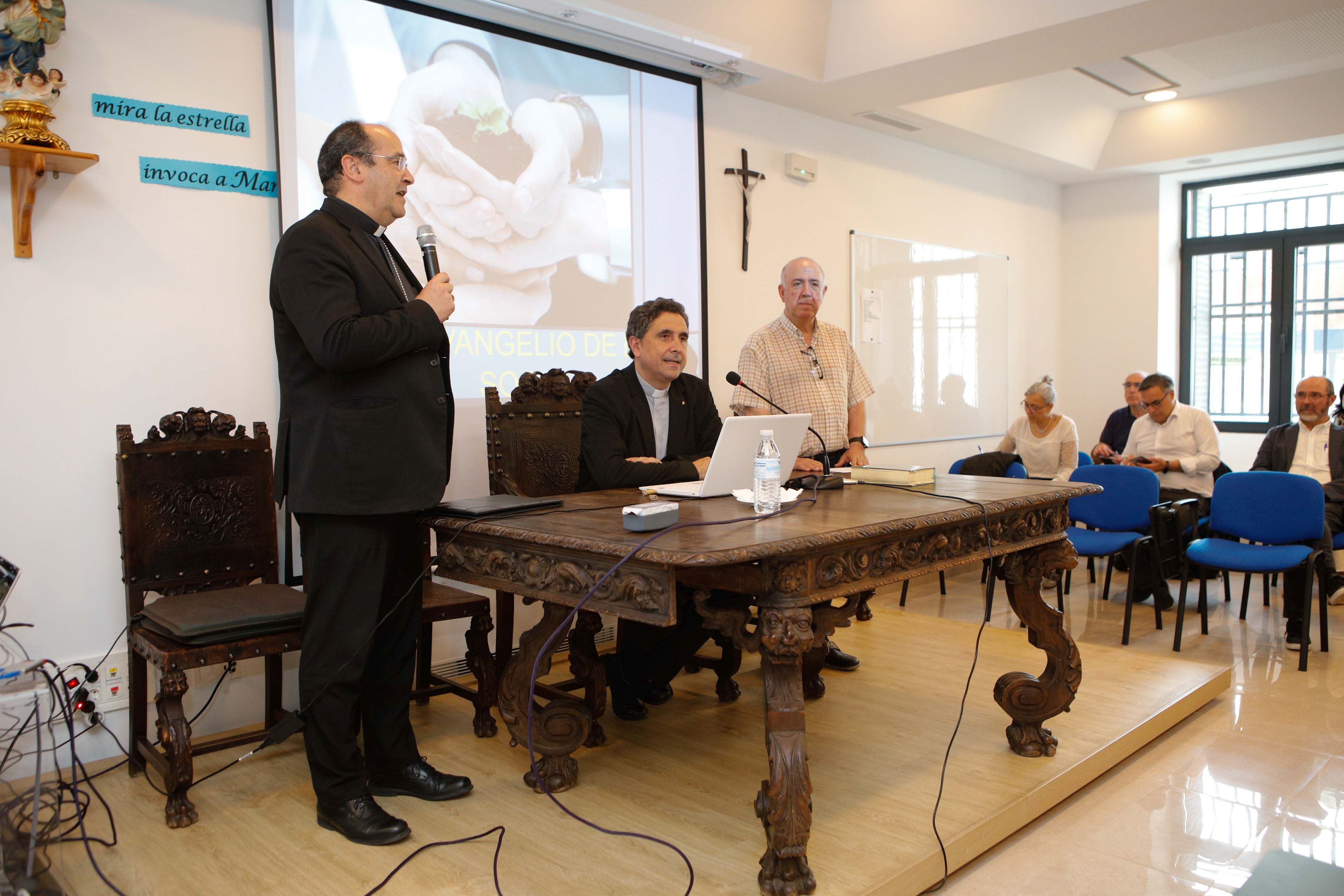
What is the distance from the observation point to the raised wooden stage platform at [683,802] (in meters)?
2.07

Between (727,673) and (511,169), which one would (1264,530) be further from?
(511,169)

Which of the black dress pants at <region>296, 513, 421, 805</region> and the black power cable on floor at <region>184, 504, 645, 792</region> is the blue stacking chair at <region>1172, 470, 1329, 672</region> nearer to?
the black power cable on floor at <region>184, 504, 645, 792</region>

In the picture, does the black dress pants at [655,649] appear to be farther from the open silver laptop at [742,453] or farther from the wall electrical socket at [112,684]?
the wall electrical socket at [112,684]

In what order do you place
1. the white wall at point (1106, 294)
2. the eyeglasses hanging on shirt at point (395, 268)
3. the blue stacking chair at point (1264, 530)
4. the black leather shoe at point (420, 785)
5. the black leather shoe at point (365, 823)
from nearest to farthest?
1. the black leather shoe at point (365, 823)
2. the eyeglasses hanging on shirt at point (395, 268)
3. the black leather shoe at point (420, 785)
4. the blue stacking chair at point (1264, 530)
5. the white wall at point (1106, 294)

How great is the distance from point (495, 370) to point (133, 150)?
58.3 inches

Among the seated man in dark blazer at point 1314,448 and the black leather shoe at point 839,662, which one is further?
the seated man in dark blazer at point 1314,448

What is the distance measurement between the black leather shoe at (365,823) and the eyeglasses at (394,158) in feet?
5.12

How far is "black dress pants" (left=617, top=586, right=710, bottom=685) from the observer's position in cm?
306

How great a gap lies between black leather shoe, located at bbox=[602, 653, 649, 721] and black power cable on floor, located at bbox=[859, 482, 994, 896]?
99 centimetres

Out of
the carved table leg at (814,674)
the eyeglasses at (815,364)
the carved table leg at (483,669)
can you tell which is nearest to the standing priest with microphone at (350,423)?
the carved table leg at (483,669)

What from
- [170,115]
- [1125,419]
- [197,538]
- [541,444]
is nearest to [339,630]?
[197,538]

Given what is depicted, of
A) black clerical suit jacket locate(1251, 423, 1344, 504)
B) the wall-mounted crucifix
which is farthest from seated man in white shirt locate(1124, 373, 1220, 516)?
the wall-mounted crucifix

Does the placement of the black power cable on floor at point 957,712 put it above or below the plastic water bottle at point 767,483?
below

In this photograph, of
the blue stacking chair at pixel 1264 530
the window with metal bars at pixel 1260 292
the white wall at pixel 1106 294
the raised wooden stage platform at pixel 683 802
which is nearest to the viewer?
the raised wooden stage platform at pixel 683 802
